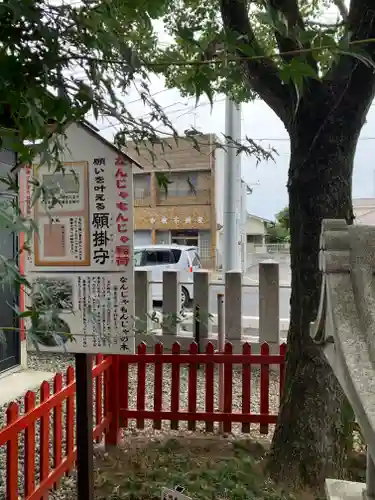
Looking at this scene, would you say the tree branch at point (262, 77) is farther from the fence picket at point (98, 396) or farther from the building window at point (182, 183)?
the fence picket at point (98, 396)

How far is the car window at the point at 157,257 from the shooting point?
11805 mm

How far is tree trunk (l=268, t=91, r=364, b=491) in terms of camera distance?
3.00m

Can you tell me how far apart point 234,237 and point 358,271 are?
24.1 feet

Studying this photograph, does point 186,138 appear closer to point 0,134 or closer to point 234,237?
point 0,134

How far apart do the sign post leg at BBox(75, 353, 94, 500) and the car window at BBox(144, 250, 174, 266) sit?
9.10 metres

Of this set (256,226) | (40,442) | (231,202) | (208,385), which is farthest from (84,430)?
(256,226)

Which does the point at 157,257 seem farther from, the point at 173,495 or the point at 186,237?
the point at 173,495

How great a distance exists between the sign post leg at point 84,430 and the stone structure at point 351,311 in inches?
63.2

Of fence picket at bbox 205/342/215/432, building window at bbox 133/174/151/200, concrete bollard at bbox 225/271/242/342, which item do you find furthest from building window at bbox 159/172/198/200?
building window at bbox 133/174/151/200

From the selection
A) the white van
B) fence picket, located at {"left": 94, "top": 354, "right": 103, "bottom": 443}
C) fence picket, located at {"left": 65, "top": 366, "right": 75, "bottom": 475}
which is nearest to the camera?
fence picket, located at {"left": 65, "top": 366, "right": 75, "bottom": 475}

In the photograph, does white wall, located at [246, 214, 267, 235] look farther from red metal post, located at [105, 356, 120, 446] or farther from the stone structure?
the stone structure

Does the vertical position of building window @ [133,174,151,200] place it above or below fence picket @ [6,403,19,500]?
above

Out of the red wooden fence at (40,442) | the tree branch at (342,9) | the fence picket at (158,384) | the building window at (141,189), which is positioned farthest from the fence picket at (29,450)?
the building window at (141,189)

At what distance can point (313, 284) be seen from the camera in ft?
10.1
